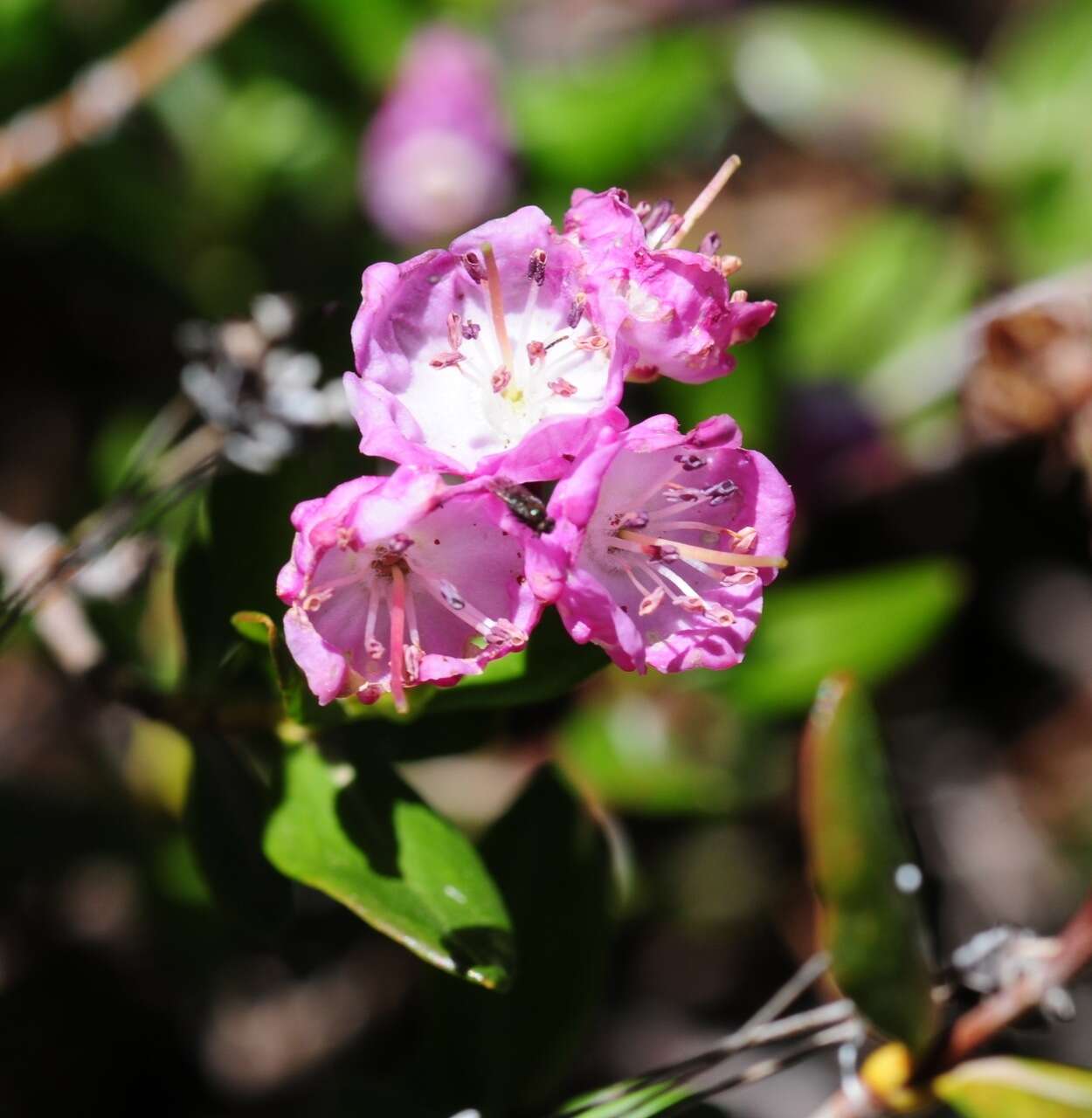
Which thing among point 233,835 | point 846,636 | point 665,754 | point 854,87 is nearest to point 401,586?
point 233,835

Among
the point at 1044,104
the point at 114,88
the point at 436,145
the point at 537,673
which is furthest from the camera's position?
the point at 1044,104

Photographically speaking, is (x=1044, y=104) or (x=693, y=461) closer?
(x=693, y=461)

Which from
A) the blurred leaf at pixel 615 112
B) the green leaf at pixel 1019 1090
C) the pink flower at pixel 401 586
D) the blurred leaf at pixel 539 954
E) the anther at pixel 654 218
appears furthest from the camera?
the blurred leaf at pixel 615 112

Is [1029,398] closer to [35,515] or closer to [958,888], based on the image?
[958,888]

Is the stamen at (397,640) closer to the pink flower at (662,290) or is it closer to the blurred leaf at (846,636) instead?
the pink flower at (662,290)

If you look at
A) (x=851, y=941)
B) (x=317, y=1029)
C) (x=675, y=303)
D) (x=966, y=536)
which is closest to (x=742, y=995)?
(x=317, y=1029)

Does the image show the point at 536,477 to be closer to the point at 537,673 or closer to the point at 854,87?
the point at 537,673

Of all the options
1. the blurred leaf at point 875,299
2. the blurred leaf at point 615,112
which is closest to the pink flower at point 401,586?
the blurred leaf at point 615,112
